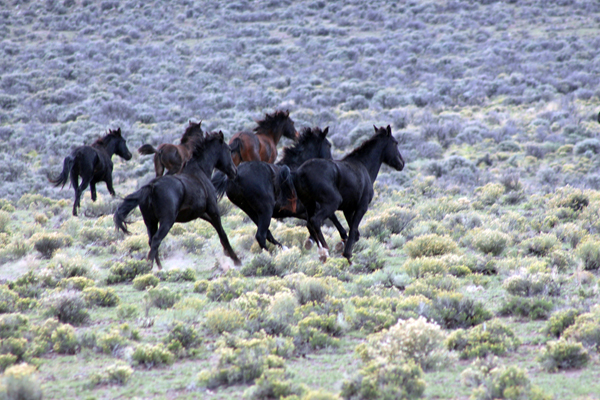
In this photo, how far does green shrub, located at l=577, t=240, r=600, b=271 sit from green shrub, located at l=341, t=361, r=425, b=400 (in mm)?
4672

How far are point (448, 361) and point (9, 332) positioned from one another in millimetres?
4034

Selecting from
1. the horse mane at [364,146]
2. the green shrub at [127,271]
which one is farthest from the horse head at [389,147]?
the green shrub at [127,271]

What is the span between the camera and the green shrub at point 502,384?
12.6 feet

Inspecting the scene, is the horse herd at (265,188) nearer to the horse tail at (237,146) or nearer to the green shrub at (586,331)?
the horse tail at (237,146)

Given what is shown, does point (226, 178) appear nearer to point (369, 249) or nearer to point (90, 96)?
point (369, 249)

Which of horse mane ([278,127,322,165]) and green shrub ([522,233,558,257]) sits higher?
horse mane ([278,127,322,165])

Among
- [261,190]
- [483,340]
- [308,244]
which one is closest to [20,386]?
[483,340]

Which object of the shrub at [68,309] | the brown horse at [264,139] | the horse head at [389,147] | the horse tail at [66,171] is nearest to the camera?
the shrub at [68,309]

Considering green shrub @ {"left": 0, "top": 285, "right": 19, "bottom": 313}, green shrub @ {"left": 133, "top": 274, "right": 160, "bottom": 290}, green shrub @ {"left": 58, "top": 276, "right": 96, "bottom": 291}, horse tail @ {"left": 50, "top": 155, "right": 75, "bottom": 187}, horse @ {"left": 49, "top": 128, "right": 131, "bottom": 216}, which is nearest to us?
green shrub @ {"left": 0, "top": 285, "right": 19, "bottom": 313}

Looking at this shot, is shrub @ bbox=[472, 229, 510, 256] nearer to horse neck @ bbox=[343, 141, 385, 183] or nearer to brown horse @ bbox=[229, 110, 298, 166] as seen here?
horse neck @ bbox=[343, 141, 385, 183]

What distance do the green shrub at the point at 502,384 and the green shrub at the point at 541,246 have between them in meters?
5.21

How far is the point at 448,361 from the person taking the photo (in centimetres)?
457

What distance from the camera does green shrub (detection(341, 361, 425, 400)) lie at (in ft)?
13.0

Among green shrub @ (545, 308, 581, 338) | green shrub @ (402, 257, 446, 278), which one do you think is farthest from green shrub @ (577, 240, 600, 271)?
green shrub @ (545, 308, 581, 338)
